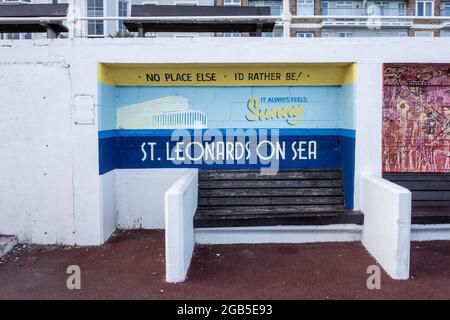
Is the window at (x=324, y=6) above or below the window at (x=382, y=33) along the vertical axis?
above

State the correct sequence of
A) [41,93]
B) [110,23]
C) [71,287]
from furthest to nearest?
[110,23] < [41,93] < [71,287]

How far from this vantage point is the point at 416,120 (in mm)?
7801

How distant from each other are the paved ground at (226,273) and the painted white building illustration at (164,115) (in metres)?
1.91

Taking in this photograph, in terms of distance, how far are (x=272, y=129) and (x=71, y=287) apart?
4.01 m

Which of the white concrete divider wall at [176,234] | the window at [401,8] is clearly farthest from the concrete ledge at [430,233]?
the window at [401,8]

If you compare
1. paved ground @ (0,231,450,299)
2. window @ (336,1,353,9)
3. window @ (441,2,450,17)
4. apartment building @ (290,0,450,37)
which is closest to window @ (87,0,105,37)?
apartment building @ (290,0,450,37)

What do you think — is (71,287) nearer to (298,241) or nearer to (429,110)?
(298,241)

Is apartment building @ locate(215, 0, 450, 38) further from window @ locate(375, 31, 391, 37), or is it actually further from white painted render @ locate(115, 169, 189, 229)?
white painted render @ locate(115, 169, 189, 229)

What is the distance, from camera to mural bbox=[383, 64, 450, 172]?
25.2ft

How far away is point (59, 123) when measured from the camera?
6965 millimetres

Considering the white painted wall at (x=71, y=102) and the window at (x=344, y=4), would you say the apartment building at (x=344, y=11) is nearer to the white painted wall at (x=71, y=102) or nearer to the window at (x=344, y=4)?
the window at (x=344, y=4)

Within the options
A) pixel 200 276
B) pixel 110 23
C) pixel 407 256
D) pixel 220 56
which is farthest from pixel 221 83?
pixel 110 23

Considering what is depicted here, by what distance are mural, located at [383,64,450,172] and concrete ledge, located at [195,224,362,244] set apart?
1.43m

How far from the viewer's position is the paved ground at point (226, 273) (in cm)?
526
